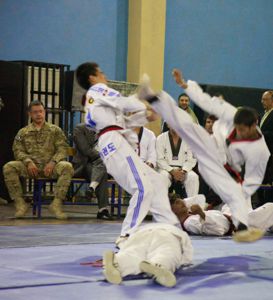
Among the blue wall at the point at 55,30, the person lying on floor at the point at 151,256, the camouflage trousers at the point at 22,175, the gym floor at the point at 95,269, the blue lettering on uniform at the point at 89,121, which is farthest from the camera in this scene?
the blue wall at the point at 55,30

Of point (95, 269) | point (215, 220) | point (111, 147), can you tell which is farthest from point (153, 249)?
point (215, 220)

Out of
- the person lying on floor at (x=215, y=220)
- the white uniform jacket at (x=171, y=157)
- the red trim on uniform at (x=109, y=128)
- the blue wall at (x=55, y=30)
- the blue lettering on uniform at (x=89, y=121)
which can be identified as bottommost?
the person lying on floor at (x=215, y=220)

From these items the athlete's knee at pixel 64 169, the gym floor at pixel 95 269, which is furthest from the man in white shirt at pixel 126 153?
the athlete's knee at pixel 64 169

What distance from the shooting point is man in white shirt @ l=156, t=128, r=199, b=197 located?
30.7 feet

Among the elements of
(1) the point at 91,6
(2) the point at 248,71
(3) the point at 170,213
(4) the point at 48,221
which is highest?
(1) the point at 91,6

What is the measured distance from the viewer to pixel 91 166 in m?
9.57

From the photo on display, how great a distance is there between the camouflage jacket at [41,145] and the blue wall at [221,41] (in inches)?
190

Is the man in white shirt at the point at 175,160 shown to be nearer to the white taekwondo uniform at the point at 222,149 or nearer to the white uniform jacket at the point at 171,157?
the white uniform jacket at the point at 171,157

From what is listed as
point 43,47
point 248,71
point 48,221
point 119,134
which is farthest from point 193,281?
point 248,71

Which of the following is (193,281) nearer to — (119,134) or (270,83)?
(119,134)

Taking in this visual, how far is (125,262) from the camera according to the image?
490cm

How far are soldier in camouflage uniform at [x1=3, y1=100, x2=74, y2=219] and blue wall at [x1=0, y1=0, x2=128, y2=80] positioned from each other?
3.55 m

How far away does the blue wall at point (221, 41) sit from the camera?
13930mm

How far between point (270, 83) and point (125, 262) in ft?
34.9
